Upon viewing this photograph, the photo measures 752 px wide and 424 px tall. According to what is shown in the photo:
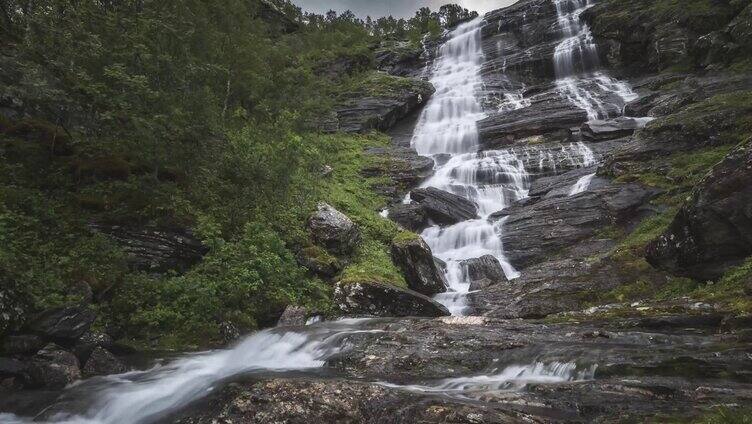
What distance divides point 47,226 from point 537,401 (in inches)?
448

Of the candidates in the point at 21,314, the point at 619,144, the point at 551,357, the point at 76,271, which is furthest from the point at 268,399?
the point at 619,144

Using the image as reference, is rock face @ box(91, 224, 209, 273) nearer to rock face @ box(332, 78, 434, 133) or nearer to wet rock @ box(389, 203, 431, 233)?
wet rock @ box(389, 203, 431, 233)

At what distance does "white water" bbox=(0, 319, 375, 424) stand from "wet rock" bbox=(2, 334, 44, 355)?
3.66ft

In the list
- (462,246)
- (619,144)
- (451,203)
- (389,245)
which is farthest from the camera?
(619,144)

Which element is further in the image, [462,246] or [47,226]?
[462,246]

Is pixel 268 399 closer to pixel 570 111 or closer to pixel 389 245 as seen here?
pixel 389 245

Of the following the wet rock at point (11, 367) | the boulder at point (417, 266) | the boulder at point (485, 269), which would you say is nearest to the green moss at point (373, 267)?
the boulder at point (417, 266)

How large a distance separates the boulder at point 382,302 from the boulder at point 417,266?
2.20m

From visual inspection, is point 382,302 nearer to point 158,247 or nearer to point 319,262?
point 319,262

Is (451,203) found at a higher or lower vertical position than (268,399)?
higher

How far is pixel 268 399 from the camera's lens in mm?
5773

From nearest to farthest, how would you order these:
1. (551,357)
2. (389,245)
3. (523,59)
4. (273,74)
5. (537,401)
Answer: (537,401)
(551,357)
(389,245)
(273,74)
(523,59)

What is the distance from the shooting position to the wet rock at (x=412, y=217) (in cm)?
2034

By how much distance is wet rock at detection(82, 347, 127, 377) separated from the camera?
8.32 metres
